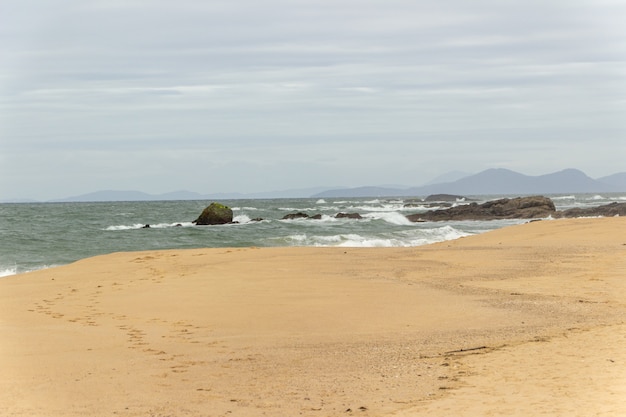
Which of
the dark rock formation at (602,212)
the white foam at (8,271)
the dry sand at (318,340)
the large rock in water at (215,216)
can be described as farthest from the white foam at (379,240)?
the dark rock formation at (602,212)

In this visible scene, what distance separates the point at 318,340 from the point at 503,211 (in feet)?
147

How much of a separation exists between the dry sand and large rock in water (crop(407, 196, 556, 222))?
3380cm

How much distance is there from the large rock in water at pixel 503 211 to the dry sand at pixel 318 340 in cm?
3380

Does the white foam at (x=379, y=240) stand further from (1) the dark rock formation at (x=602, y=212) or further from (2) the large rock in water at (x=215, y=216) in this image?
(1) the dark rock formation at (x=602, y=212)

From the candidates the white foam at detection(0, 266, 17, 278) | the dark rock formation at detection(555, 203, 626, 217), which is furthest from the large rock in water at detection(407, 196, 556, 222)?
the white foam at detection(0, 266, 17, 278)

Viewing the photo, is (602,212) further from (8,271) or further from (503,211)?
(8,271)

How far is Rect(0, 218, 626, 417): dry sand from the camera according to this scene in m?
5.56

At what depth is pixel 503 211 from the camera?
50656 mm

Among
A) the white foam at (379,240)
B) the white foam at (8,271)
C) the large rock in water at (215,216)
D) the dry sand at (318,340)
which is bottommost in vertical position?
the white foam at (379,240)

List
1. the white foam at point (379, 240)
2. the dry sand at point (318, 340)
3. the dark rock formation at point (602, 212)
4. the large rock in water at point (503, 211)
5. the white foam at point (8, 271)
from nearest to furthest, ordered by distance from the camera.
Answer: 1. the dry sand at point (318, 340)
2. the white foam at point (8, 271)
3. the white foam at point (379, 240)
4. the dark rock formation at point (602, 212)
5. the large rock in water at point (503, 211)

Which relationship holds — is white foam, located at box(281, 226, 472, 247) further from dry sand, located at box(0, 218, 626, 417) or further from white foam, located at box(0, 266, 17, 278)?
dry sand, located at box(0, 218, 626, 417)

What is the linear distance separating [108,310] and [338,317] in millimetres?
3443

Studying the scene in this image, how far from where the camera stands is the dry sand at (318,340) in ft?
18.2

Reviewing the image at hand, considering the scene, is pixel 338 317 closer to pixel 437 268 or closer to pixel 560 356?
pixel 560 356
